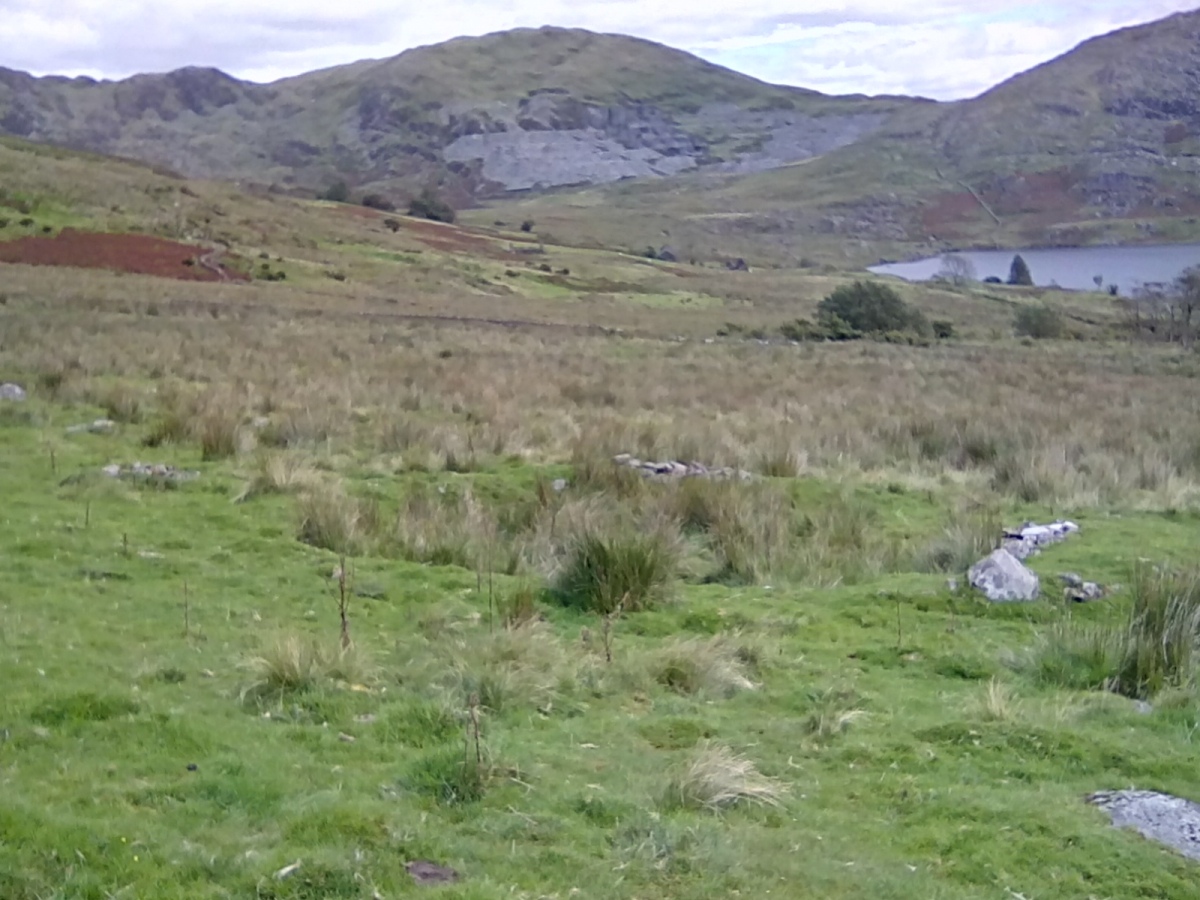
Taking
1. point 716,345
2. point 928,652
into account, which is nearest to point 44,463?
point 928,652

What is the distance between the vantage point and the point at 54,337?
23062mm

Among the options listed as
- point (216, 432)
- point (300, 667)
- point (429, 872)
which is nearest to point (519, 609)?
point (300, 667)

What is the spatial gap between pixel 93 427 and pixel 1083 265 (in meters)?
129

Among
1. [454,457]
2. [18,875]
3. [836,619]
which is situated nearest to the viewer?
[18,875]

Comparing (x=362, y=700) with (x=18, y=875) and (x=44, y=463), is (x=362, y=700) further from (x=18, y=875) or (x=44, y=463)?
(x=44, y=463)

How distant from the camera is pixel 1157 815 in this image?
5.49 metres

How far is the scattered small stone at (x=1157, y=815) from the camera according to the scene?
17.2ft

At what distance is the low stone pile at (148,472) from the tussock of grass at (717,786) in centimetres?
839

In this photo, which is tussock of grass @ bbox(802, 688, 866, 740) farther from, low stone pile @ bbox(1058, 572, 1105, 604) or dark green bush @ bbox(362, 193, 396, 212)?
dark green bush @ bbox(362, 193, 396, 212)

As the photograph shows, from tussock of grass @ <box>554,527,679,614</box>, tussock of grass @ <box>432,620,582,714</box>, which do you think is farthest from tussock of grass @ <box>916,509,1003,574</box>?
tussock of grass @ <box>432,620,582,714</box>

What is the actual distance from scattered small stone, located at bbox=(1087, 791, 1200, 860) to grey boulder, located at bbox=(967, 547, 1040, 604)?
359cm

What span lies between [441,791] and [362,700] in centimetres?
130

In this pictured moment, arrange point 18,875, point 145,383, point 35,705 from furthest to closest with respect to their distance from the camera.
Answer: point 145,383 < point 35,705 < point 18,875

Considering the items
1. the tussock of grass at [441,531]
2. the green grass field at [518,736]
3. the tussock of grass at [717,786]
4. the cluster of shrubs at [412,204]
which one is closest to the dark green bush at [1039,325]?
the tussock of grass at [441,531]
